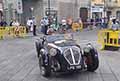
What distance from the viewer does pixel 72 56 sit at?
1234 centimetres

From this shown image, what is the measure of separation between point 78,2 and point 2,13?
59.6 ft

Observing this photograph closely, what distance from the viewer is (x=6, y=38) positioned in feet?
107

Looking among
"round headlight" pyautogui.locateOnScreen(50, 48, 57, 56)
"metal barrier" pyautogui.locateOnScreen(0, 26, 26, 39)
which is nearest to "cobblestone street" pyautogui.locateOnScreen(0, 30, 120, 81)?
"round headlight" pyautogui.locateOnScreen(50, 48, 57, 56)

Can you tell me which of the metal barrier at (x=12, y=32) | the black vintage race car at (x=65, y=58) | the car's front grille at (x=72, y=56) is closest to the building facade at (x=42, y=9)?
the metal barrier at (x=12, y=32)

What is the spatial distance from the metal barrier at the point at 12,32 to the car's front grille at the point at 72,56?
20.4 metres

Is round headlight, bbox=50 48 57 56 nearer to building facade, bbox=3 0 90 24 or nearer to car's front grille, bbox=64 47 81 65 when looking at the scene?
car's front grille, bbox=64 47 81 65

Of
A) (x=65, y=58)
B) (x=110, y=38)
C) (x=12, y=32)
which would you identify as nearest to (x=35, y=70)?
(x=65, y=58)

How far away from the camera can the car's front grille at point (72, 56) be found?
12.3m

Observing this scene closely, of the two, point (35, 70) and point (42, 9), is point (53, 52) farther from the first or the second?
point (42, 9)

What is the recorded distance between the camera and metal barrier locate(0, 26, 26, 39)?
3247 cm

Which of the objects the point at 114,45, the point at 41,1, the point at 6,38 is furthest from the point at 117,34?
the point at 41,1

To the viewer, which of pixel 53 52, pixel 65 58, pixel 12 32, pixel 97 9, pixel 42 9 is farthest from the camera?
pixel 97 9

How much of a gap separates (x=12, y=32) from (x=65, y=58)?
21.5 meters

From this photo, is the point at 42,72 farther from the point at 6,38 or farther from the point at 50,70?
the point at 6,38
